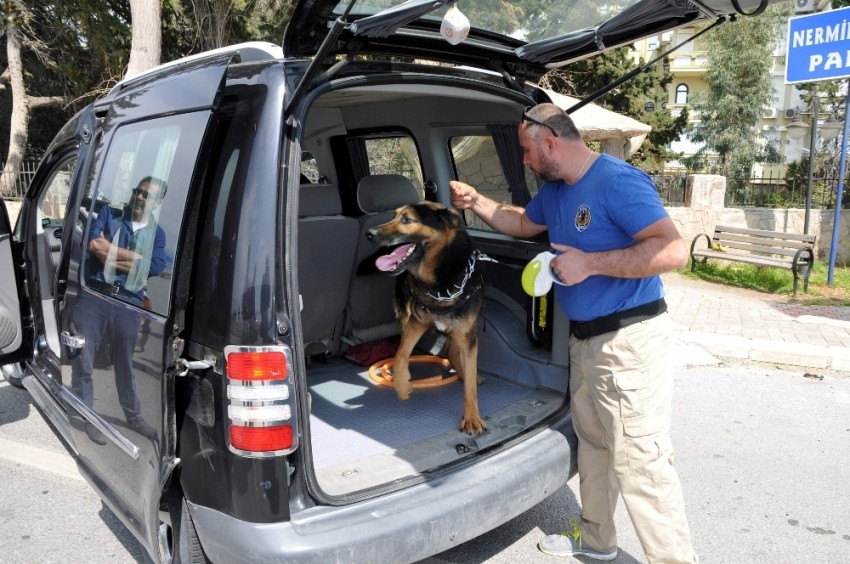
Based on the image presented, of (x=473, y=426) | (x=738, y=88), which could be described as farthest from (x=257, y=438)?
(x=738, y=88)

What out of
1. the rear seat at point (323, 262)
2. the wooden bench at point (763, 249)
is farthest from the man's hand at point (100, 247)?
the wooden bench at point (763, 249)

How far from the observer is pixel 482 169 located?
4656mm

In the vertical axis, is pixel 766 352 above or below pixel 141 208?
below

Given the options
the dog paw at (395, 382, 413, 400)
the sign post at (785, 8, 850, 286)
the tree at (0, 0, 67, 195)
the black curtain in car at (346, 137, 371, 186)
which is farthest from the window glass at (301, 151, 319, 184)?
Answer: the tree at (0, 0, 67, 195)

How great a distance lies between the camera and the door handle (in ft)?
9.01

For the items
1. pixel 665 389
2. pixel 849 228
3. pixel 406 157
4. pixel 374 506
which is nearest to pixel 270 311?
pixel 374 506

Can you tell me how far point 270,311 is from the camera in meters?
2.04

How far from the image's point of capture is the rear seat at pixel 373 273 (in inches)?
165

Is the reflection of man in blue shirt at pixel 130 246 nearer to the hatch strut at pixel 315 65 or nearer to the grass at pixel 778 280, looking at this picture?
the hatch strut at pixel 315 65

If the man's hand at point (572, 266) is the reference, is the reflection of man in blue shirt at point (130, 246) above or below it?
above

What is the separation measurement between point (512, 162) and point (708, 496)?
2449 millimetres

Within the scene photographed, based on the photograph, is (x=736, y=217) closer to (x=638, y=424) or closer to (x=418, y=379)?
(x=418, y=379)

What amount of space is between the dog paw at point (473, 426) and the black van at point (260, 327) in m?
0.05

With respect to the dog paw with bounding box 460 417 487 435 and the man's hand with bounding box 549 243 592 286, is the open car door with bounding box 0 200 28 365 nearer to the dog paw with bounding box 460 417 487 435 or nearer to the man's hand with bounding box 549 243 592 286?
the dog paw with bounding box 460 417 487 435
